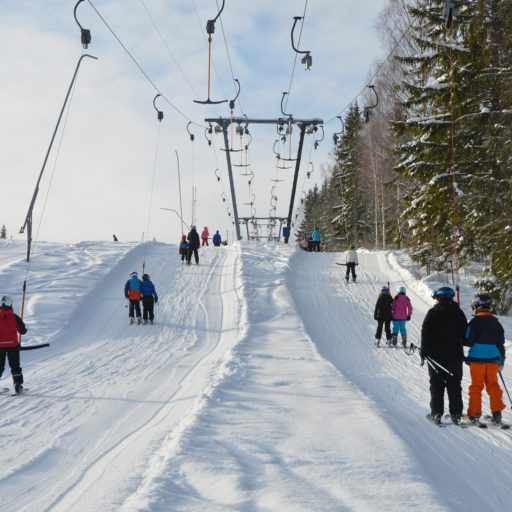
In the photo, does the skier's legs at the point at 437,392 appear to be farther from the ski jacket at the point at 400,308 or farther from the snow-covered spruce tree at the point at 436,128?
the snow-covered spruce tree at the point at 436,128

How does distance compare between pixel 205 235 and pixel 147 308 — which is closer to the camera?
pixel 147 308

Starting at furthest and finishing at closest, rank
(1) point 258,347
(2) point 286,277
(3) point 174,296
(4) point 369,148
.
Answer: (4) point 369,148 < (2) point 286,277 < (3) point 174,296 < (1) point 258,347

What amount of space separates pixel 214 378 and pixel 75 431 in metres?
2.81

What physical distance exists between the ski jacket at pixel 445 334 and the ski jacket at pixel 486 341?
15 cm

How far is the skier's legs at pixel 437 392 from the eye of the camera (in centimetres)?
776

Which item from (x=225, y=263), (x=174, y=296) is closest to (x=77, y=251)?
(x=225, y=263)

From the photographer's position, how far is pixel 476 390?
25.5 ft

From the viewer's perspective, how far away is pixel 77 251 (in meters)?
30.8

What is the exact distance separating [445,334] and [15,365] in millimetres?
7106

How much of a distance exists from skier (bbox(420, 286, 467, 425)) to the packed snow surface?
0.40 meters

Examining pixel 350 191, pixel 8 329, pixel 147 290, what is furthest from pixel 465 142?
pixel 350 191

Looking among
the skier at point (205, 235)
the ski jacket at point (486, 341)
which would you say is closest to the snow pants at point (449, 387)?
the ski jacket at point (486, 341)

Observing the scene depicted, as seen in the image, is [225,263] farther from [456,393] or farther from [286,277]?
[456,393]

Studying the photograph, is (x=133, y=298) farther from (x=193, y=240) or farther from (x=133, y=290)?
(x=193, y=240)
